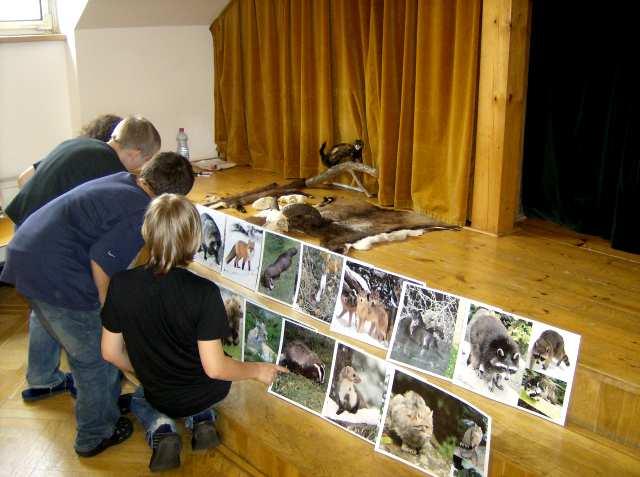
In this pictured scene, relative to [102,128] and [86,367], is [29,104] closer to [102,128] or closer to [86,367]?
[102,128]

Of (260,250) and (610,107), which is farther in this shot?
(610,107)

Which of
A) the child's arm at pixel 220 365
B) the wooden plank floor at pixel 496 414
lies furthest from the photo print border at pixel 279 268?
the child's arm at pixel 220 365

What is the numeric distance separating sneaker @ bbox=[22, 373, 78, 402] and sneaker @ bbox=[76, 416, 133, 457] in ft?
1.06

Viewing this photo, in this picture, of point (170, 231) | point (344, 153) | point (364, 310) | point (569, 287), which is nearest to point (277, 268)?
point (364, 310)

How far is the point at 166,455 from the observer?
244 cm

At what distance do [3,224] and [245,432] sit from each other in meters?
2.27

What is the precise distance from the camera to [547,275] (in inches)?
126

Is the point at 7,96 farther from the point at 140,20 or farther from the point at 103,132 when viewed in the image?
the point at 103,132

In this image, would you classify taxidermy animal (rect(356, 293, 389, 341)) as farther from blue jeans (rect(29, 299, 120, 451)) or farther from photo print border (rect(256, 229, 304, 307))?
blue jeans (rect(29, 299, 120, 451))

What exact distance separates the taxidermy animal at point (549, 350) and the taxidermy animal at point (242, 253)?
138cm

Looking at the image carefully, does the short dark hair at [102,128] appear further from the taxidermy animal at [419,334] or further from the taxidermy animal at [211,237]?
the taxidermy animal at [419,334]

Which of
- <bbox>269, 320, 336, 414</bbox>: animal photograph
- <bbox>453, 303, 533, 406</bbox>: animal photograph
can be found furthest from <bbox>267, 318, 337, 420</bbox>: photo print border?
<bbox>453, 303, 533, 406</bbox>: animal photograph

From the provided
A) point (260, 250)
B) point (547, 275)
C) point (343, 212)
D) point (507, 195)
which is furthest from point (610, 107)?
point (260, 250)

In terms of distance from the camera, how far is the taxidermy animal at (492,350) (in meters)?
2.43
